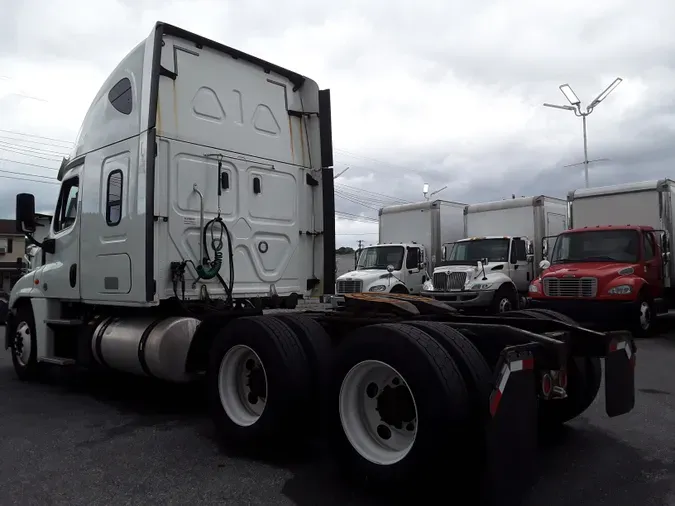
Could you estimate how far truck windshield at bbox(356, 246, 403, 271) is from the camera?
1728cm

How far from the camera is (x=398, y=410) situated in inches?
145

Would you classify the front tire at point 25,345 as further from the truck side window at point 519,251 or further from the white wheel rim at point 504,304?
the truck side window at point 519,251

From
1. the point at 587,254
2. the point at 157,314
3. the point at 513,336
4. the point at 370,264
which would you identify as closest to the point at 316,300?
the point at 157,314

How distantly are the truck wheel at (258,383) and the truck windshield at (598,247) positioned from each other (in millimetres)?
10146

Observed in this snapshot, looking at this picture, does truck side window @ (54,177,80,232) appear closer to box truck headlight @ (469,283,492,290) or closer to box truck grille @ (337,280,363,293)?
box truck grille @ (337,280,363,293)

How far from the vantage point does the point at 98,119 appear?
21.9 ft

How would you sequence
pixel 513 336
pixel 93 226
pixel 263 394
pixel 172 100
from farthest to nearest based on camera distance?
pixel 93 226 < pixel 172 100 < pixel 263 394 < pixel 513 336

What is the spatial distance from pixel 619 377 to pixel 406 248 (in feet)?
43.8

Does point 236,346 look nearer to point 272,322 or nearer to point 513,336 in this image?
point 272,322

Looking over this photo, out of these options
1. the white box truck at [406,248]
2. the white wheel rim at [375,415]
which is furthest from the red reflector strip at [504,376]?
the white box truck at [406,248]

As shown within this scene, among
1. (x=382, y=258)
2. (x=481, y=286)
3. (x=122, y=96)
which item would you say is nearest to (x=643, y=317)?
(x=481, y=286)

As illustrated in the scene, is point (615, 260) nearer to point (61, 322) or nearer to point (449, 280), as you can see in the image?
point (449, 280)

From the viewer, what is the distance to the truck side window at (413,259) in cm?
1734

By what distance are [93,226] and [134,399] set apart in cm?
203
